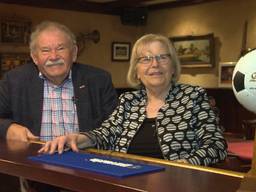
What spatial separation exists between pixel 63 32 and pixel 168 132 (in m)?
0.94

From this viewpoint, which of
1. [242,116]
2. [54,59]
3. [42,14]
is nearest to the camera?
[54,59]

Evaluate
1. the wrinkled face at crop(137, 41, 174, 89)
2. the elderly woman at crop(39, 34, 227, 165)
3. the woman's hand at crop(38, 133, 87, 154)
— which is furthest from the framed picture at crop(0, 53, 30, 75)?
the woman's hand at crop(38, 133, 87, 154)

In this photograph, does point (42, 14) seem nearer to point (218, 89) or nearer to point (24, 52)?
point (24, 52)

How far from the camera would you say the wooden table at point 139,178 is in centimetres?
133

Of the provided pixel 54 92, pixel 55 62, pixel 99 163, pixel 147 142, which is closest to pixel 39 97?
pixel 54 92

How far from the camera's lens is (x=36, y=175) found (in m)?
1.63

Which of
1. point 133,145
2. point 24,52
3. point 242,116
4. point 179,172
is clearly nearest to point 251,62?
point 179,172

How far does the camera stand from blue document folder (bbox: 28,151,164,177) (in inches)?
59.9

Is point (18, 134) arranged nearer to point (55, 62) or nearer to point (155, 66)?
point (55, 62)

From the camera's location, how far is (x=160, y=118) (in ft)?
7.69

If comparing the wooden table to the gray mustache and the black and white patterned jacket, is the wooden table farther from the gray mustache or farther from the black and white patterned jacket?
the gray mustache

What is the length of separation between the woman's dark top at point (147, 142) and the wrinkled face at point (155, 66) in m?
0.19

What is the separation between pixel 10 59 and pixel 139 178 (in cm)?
673

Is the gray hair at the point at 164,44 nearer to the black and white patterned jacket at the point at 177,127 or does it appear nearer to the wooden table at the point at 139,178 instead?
the black and white patterned jacket at the point at 177,127
